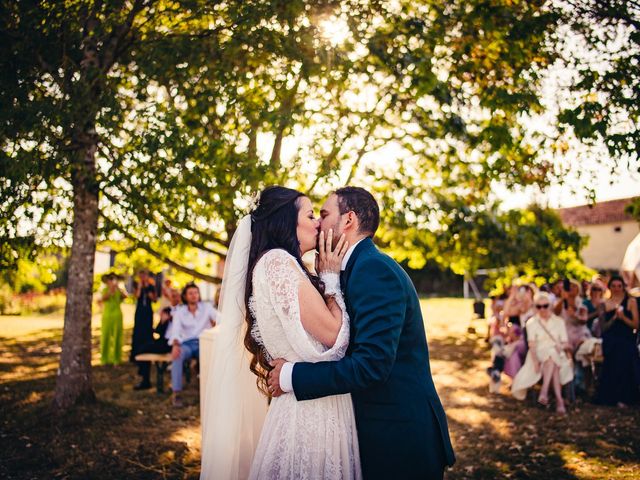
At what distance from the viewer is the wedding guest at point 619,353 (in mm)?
8219

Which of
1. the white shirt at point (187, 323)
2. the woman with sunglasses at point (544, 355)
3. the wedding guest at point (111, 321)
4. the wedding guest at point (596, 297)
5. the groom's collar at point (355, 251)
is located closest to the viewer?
the groom's collar at point (355, 251)

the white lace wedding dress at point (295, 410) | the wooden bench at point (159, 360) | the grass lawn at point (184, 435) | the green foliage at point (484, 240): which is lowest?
the grass lawn at point (184, 435)

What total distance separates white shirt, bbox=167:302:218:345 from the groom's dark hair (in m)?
7.07

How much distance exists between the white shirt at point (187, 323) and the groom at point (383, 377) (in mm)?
7143

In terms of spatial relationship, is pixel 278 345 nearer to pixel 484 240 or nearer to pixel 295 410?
pixel 295 410

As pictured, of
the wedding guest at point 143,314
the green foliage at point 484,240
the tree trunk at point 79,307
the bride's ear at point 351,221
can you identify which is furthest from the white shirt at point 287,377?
Answer: the wedding guest at point 143,314

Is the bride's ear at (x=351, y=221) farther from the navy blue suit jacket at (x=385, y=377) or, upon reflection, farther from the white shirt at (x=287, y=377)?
the white shirt at (x=287, y=377)

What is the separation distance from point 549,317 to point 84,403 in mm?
7550

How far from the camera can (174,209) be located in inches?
241

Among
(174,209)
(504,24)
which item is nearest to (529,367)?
(504,24)

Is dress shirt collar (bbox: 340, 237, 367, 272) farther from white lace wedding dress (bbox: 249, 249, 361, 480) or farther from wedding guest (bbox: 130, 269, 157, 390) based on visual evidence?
wedding guest (bbox: 130, 269, 157, 390)

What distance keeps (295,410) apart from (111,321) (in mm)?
10212

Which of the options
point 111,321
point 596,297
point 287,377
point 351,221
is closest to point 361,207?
point 351,221

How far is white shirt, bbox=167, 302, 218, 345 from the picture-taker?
375 inches
